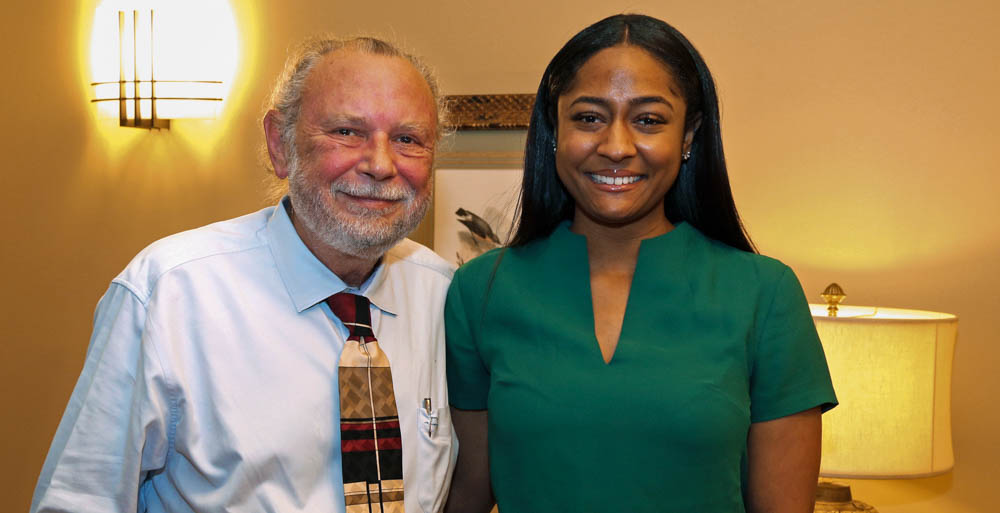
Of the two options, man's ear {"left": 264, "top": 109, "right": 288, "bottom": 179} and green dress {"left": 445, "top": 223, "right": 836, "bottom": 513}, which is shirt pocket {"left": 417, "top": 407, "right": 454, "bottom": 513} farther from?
man's ear {"left": 264, "top": 109, "right": 288, "bottom": 179}

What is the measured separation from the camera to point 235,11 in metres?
3.08

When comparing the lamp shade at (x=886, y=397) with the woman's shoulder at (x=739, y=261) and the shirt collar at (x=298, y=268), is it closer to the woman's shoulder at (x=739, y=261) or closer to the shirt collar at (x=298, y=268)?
the woman's shoulder at (x=739, y=261)

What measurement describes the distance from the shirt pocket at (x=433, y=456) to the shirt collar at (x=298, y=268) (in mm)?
245

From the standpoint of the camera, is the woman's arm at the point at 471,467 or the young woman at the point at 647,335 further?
the woman's arm at the point at 471,467

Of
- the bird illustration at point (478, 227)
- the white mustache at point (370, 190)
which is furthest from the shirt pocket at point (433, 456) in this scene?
the bird illustration at point (478, 227)

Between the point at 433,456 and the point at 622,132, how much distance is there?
0.64 meters

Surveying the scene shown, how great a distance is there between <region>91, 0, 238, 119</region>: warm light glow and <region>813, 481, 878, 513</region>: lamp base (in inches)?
84.9

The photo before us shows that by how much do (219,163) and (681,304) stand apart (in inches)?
79.5

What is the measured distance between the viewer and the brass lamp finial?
7.13ft

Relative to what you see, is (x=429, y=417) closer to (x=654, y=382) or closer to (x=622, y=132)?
(x=654, y=382)

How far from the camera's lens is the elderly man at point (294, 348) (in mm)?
1453

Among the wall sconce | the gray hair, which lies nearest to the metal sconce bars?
the wall sconce

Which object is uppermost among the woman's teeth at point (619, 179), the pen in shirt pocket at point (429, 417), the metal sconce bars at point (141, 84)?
the metal sconce bars at point (141, 84)

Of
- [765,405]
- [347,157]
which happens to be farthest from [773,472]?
[347,157]
